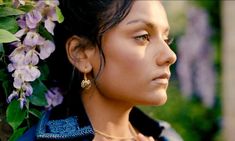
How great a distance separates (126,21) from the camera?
293 centimetres

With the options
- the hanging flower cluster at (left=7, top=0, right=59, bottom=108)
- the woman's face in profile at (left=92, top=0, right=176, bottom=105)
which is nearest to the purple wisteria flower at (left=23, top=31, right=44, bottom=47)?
the hanging flower cluster at (left=7, top=0, right=59, bottom=108)

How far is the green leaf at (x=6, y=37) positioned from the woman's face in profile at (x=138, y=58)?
323mm

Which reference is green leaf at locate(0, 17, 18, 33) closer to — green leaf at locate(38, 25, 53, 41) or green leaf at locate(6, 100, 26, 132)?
green leaf at locate(38, 25, 53, 41)

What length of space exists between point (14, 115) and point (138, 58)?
470mm

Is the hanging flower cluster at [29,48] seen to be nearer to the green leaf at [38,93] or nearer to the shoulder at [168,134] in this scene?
the green leaf at [38,93]

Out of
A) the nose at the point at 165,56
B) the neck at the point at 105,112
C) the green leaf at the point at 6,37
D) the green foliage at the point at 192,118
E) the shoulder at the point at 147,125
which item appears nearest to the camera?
the green leaf at the point at 6,37

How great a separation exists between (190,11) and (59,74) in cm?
373

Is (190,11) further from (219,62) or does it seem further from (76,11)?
(76,11)

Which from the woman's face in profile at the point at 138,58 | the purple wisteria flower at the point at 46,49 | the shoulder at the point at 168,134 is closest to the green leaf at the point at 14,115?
the purple wisteria flower at the point at 46,49

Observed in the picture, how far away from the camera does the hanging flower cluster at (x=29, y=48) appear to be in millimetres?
2936

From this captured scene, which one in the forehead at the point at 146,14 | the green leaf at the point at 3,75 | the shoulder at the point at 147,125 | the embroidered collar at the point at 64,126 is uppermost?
the forehead at the point at 146,14

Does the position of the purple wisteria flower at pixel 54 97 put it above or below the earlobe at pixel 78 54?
below

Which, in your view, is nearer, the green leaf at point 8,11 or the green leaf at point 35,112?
the green leaf at point 8,11

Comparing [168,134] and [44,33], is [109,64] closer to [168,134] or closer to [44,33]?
[44,33]
